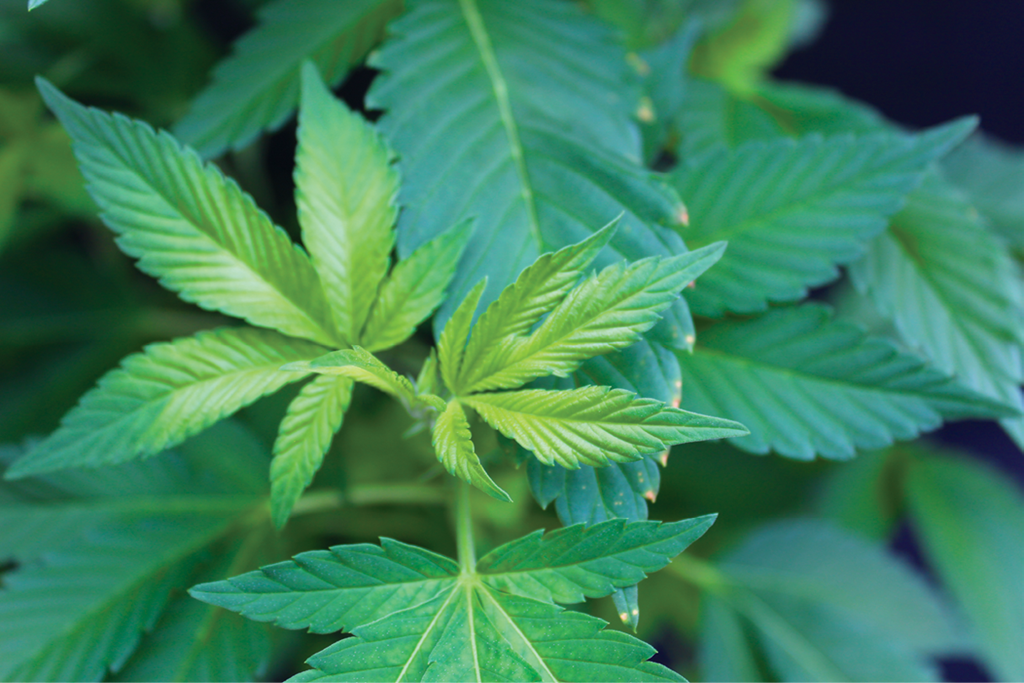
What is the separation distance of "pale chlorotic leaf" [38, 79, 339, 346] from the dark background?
3.16 feet

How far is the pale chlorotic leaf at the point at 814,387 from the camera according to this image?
391mm

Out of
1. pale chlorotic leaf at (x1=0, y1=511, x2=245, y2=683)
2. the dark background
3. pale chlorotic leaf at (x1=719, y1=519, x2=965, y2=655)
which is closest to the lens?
pale chlorotic leaf at (x1=0, y1=511, x2=245, y2=683)

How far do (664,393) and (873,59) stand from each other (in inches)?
36.5

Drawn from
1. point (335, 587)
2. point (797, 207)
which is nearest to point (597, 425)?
point (335, 587)

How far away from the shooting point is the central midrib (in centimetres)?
40

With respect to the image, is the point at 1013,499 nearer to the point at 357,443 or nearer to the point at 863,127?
the point at 863,127

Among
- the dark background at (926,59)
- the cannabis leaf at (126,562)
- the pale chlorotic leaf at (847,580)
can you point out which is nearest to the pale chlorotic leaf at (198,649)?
the cannabis leaf at (126,562)

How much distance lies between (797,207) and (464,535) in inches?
11.9

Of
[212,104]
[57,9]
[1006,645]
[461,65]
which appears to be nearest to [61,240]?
[57,9]

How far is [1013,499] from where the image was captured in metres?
0.76

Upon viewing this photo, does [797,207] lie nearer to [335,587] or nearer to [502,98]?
[502,98]

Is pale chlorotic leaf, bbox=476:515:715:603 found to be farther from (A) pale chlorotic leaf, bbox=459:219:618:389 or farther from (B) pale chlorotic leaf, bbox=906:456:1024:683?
(B) pale chlorotic leaf, bbox=906:456:1024:683

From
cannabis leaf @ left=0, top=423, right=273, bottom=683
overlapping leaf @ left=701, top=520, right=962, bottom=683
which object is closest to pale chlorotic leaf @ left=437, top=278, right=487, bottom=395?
cannabis leaf @ left=0, top=423, right=273, bottom=683

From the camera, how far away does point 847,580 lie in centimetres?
67
